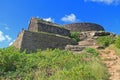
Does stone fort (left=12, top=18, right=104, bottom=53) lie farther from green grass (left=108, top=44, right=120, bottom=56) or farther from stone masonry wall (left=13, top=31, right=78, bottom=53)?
green grass (left=108, top=44, right=120, bottom=56)

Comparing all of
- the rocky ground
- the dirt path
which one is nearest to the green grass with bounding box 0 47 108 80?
the dirt path

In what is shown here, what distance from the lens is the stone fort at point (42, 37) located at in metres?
20.7

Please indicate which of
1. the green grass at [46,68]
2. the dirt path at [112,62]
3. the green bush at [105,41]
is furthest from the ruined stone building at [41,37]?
the green grass at [46,68]

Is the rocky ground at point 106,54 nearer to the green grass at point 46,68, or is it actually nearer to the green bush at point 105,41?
the green bush at point 105,41

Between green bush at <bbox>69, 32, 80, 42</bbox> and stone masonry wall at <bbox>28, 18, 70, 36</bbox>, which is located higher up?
stone masonry wall at <bbox>28, 18, 70, 36</bbox>

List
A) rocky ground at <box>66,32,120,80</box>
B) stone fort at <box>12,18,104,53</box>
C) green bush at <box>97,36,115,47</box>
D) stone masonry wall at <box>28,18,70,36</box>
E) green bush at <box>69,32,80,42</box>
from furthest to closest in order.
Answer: green bush at <box>69,32,80,42</box> < stone masonry wall at <box>28,18,70,36</box> < green bush at <box>97,36,115,47</box> < stone fort at <box>12,18,104,53</box> < rocky ground at <box>66,32,120,80</box>

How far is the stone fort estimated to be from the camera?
2073cm

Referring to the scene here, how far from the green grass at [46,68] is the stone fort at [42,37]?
526 centimetres

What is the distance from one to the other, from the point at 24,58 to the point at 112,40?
1017 centimetres

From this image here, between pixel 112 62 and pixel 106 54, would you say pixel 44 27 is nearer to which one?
pixel 106 54

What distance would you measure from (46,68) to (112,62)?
15.8ft

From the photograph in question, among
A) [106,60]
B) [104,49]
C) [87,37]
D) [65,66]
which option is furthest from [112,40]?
[65,66]

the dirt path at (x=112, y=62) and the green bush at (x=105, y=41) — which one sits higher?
the green bush at (x=105, y=41)

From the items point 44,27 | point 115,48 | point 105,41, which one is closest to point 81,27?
point 44,27
